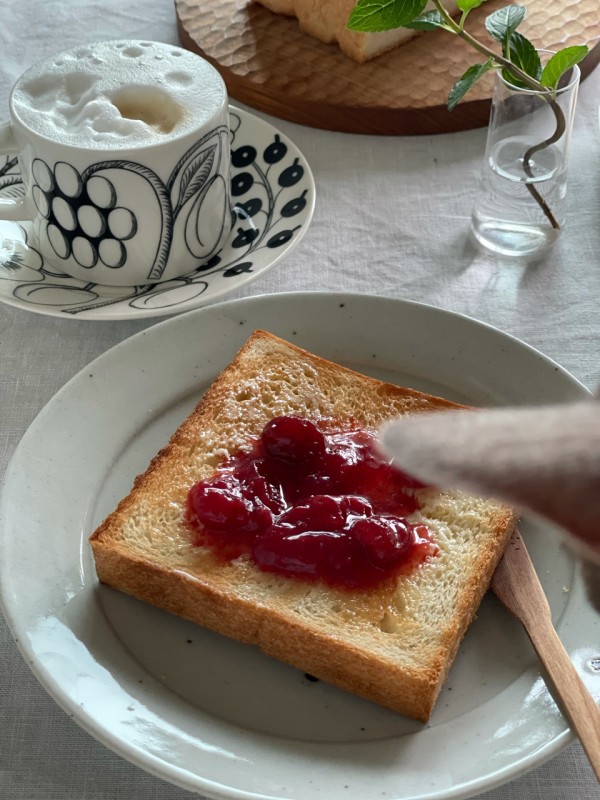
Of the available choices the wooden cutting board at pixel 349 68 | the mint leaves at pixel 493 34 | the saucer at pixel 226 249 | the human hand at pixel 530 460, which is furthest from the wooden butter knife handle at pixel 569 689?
the wooden cutting board at pixel 349 68

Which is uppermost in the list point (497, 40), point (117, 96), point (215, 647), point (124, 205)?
point (497, 40)

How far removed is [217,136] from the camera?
145cm

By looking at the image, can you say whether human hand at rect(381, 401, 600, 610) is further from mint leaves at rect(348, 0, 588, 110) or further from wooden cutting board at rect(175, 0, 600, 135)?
wooden cutting board at rect(175, 0, 600, 135)

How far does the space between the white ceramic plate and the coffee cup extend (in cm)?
16

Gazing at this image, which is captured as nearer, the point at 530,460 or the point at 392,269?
the point at 530,460

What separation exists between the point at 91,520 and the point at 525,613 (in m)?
0.58

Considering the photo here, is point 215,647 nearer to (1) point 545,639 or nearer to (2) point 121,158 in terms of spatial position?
(1) point 545,639

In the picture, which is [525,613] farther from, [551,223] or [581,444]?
[551,223]

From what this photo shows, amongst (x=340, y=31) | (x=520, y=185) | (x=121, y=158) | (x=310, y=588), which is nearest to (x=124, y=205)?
(x=121, y=158)

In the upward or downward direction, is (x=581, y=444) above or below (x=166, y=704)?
above

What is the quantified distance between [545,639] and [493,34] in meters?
1.09

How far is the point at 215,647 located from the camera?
111 cm

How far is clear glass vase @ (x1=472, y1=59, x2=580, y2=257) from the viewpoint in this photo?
1.74 metres

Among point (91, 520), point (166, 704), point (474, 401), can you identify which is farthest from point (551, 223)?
point (166, 704)
